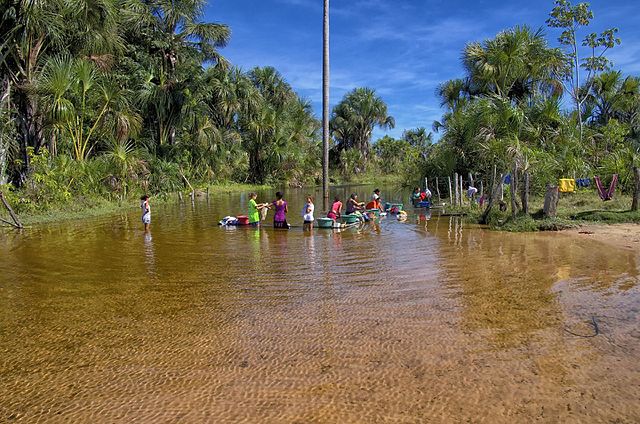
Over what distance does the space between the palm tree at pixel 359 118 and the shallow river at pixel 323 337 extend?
57.8 m

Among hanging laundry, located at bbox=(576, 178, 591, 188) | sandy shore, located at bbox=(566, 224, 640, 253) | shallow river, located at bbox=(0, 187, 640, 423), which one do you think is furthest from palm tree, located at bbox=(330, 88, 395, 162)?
shallow river, located at bbox=(0, 187, 640, 423)

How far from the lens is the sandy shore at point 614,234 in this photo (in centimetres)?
1090

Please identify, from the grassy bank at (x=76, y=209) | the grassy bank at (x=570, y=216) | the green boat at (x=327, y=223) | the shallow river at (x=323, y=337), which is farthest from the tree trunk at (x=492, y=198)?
the grassy bank at (x=76, y=209)

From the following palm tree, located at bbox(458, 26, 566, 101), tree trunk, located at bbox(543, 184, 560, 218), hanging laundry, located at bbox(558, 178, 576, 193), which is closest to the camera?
tree trunk, located at bbox(543, 184, 560, 218)

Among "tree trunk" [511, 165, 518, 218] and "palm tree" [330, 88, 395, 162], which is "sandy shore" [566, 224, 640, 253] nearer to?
"tree trunk" [511, 165, 518, 218]

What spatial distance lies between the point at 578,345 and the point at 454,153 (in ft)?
71.6

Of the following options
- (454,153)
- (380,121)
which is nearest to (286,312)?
(454,153)

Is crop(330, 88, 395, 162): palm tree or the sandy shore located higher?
crop(330, 88, 395, 162): palm tree

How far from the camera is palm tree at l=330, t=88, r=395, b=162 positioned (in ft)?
219

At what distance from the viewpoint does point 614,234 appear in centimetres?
1224

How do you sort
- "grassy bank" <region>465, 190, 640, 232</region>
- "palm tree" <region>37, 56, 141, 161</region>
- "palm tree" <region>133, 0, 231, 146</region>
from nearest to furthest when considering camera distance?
"grassy bank" <region>465, 190, 640, 232</region>, "palm tree" <region>37, 56, 141, 161</region>, "palm tree" <region>133, 0, 231, 146</region>

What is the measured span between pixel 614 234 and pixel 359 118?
56175 mm

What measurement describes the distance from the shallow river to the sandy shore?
1.18m

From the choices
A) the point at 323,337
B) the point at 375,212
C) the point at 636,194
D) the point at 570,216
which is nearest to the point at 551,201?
the point at 570,216
